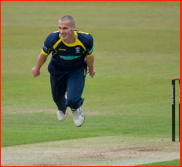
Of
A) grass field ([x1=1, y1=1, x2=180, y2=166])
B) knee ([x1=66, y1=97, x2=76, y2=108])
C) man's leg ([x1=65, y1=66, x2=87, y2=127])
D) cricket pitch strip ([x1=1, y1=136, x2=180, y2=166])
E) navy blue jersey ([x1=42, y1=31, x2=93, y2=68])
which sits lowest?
grass field ([x1=1, y1=1, x2=180, y2=166])

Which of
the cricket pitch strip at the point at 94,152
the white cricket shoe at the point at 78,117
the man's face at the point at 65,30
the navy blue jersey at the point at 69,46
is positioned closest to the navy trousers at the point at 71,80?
the white cricket shoe at the point at 78,117

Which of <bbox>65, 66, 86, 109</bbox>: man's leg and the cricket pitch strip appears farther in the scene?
the cricket pitch strip

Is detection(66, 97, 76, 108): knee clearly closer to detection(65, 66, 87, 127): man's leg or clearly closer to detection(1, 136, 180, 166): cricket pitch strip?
detection(65, 66, 87, 127): man's leg

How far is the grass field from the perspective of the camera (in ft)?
55.6

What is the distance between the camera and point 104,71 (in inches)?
1046

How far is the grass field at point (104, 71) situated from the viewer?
1695cm

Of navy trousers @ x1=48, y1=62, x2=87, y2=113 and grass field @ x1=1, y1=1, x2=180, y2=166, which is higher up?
navy trousers @ x1=48, y1=62, x2=87, y2=113

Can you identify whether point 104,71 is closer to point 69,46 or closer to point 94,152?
point 94,152

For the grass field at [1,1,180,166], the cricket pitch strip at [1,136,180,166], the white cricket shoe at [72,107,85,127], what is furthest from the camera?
the grass field at [1,1,180,166]

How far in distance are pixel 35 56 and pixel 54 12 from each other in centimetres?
1099

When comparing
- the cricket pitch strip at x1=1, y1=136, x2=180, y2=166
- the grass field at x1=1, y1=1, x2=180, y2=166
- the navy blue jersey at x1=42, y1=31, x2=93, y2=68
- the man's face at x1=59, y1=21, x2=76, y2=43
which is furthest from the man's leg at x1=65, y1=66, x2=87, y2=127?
the grass field at x1=1, y1=1, x2=180, y2=166

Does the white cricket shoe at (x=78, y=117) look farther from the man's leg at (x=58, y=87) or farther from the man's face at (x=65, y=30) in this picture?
the man's face at (x=65, y=30)

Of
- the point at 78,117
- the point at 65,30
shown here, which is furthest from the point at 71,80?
the point at 65,30

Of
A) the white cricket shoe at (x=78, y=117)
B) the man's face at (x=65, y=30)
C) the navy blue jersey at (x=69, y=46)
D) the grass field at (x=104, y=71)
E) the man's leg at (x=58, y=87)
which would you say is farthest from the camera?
the grass field at (x=104, y=71)
